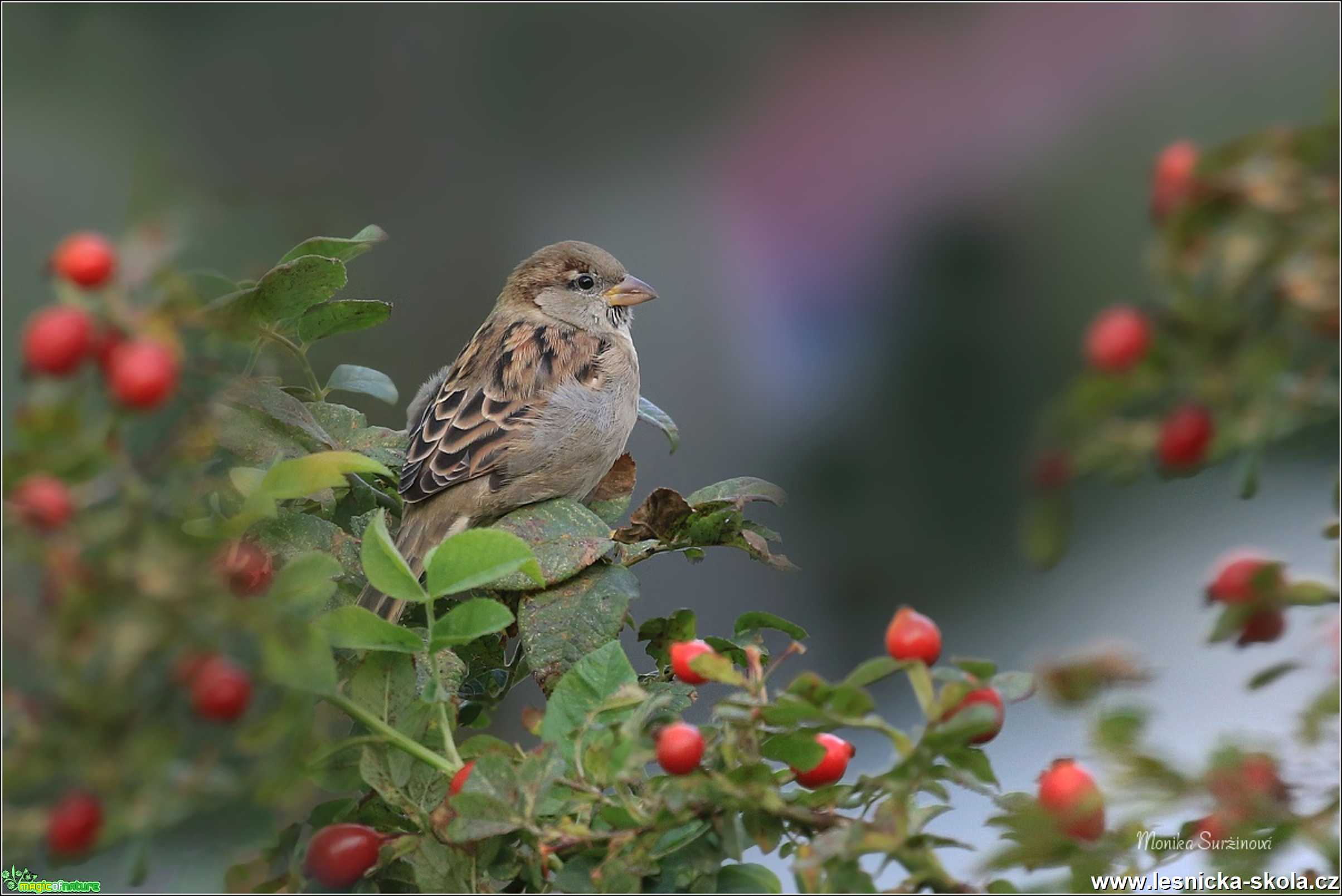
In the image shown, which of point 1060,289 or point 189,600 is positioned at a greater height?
point 1060,289

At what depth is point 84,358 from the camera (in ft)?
2.01

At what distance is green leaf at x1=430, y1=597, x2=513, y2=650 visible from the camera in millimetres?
928

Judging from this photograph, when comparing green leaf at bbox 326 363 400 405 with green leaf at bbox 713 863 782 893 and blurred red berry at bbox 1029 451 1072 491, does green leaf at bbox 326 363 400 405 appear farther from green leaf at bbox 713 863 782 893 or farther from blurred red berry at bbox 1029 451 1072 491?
blurred red berry at bbox 1029 451 1072 491

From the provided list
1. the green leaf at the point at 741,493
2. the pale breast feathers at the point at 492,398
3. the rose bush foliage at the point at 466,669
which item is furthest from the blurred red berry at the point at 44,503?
the pale breast feathers at the point at 492,398

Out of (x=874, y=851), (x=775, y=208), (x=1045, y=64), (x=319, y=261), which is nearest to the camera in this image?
(x=874, y=851)

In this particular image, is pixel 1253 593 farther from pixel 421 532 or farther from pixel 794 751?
pixel 421 532

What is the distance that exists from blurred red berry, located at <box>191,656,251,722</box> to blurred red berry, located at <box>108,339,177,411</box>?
127 mm

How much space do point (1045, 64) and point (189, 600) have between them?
205 cm

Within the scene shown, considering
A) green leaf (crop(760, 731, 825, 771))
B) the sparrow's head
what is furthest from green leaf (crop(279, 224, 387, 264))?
the sparrow's head

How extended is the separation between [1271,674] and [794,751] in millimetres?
336

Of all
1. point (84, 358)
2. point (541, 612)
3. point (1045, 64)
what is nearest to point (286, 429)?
point (541, 612)

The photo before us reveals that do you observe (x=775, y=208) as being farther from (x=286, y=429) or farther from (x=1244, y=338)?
(x=1244, y=338)

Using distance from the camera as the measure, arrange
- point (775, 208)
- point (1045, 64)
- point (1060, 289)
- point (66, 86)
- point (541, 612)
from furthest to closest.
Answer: point (775, 208), point (1045, 64), point (1060, 289), point (66, 86), point (541, 612)

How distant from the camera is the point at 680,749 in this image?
0.82 m
